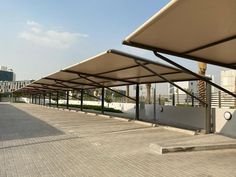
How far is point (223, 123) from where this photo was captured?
13633 millimetres

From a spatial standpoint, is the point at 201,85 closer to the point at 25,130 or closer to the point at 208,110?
the point at 208,110

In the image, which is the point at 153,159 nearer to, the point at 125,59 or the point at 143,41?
the point at 143,41

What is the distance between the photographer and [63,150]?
8.80 m

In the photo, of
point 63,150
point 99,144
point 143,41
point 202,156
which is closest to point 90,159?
point 63,150

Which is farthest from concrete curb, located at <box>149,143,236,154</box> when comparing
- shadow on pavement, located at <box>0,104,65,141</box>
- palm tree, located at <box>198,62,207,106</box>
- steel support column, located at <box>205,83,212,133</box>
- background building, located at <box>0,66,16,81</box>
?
background building, located at <box>0,66,16,81</box>

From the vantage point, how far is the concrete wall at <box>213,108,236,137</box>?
43.6ft

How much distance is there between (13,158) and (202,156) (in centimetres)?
491

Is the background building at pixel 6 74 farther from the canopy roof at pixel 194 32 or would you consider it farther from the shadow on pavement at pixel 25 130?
the canopy roof at pixel 194 32

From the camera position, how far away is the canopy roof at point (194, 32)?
19.7 ft

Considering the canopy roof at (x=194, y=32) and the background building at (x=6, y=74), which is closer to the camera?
the canopy roof at (x=194, y=32)

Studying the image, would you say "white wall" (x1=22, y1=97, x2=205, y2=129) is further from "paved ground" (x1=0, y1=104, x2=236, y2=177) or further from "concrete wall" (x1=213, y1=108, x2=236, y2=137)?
"paved ground" (x1=0, y1=104, x2=236, y2=177)

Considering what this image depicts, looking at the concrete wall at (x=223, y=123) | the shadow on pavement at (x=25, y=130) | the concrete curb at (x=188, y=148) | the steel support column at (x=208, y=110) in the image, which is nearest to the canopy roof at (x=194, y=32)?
the steel support column at (x=208, y=110)

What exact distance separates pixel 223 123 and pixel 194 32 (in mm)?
7217

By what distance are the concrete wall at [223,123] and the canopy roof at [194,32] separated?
12.1ft
